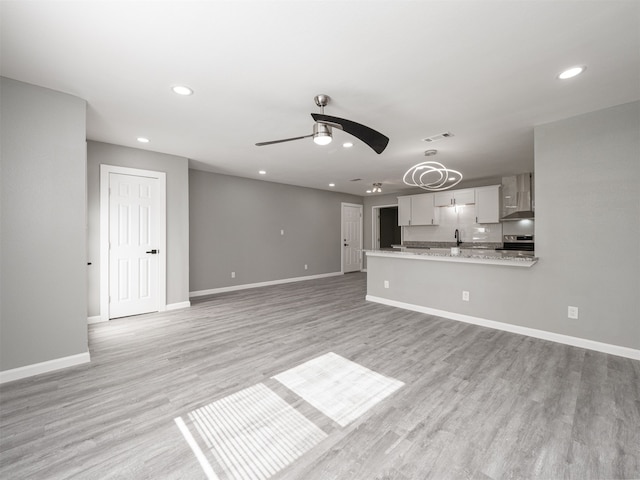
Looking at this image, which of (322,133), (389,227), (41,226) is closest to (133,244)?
(41,226)

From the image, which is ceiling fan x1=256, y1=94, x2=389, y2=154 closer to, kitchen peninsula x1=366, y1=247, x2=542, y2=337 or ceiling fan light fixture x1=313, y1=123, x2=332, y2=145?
ceiling fan light fixture x1=313, y1=123, x2=332, y2=145

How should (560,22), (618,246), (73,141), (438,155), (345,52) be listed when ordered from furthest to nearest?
(438,155) → (618,246) → (73,141) → (345,52) → (560,22)

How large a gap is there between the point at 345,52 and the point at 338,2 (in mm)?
429


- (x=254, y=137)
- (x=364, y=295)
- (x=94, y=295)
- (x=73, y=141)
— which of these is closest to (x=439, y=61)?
(x=254, y=137)

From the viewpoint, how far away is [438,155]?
463 cm

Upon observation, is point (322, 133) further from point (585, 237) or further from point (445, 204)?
point (445, 204)

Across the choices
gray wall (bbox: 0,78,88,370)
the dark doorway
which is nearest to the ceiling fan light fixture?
gray wall (bbox: 0,78,88,370)

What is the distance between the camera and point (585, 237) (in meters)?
3.02

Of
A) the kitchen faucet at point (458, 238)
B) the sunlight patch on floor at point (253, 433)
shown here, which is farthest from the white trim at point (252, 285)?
the sunlight patch on floor at point (253, 433)

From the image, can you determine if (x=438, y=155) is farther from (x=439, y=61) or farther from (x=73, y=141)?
(x=73, y=141)

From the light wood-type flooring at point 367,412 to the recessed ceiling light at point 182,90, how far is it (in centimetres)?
260

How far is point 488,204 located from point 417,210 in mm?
1649

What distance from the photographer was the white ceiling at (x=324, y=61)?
5.38 feet

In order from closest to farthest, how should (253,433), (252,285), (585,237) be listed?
(253,433) < (585,237) < (252,285)
